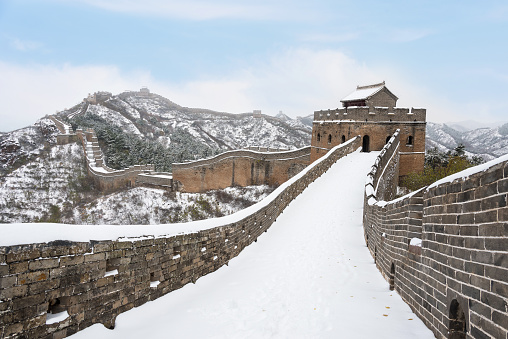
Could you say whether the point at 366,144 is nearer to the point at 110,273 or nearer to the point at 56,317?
the point at 110,273

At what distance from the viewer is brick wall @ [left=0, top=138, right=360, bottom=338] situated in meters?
3.22

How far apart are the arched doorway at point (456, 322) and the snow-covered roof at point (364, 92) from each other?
25.8 m

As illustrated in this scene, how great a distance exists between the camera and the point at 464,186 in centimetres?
298

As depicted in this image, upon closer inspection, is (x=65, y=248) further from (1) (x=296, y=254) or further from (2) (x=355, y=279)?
(1) (x=296, y=254)

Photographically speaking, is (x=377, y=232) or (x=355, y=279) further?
(x=377, y=232)

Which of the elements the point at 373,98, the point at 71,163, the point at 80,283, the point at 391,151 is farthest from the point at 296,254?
the point at 71,163

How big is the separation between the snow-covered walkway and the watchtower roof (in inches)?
808

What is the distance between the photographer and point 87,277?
156 inches

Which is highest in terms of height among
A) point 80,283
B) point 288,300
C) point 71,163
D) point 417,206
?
point 71,163

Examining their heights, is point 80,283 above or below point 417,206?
below

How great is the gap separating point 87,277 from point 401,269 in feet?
13.5

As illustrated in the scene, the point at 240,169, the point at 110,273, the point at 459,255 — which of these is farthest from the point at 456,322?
the point at 240,169

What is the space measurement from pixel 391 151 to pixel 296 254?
42.9 ft

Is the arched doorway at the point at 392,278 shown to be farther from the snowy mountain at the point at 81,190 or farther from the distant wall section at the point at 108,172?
the distant wall section at the point at 108,172
